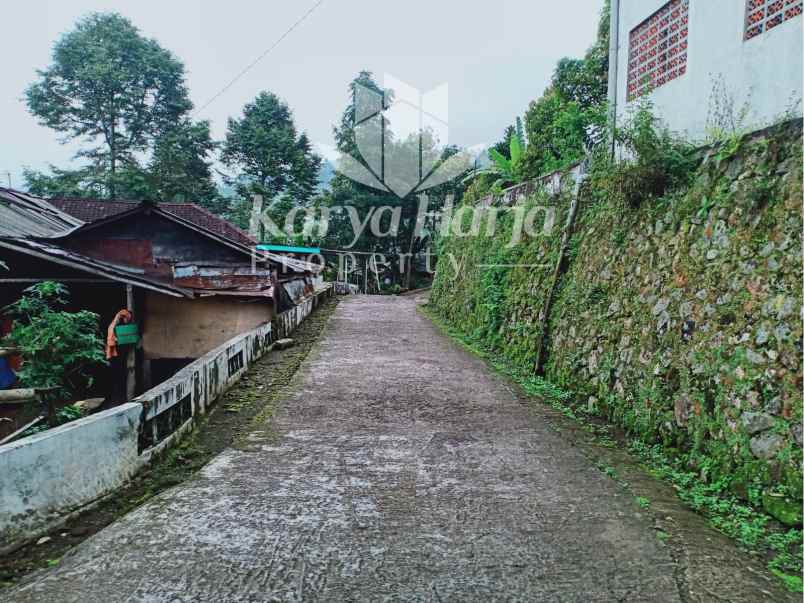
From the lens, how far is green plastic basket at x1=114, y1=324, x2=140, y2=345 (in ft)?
31.5

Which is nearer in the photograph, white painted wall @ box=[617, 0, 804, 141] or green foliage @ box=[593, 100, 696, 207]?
white painted wall @ box=[617, 0, 804, 141]

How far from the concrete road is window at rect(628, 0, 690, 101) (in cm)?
558

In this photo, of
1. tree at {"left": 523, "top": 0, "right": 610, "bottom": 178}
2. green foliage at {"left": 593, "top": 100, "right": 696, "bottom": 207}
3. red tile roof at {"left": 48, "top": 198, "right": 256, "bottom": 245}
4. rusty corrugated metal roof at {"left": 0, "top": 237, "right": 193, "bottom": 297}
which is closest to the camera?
green foliage at {"left": 593, "top": 100, "right": 696, "bottom": 207}

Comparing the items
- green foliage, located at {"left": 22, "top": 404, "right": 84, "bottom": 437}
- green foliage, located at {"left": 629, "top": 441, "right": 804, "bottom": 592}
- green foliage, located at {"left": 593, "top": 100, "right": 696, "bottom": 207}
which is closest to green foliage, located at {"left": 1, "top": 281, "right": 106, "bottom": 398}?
green foliage, located at {"left": 22, "top": 404, "right": 84, "bottom": 437}

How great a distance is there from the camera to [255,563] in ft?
9.82

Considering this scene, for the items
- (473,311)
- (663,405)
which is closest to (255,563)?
(663,405)

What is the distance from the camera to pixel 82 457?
3.61m

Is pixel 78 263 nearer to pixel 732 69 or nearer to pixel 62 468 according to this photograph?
pixel 62 468

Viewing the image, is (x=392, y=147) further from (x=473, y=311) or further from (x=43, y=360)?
(x=43, y=360)

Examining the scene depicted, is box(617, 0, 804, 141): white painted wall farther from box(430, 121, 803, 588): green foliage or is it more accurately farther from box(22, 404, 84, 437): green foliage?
box(22, 404, 84, 437): green foliage

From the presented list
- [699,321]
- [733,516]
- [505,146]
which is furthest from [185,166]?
[733,516]

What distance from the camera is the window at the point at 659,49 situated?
24.1 ft

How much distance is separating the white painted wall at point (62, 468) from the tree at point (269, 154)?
3085 centimetres

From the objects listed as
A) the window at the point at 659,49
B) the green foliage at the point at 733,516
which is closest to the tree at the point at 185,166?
the window at the point at 659,49
